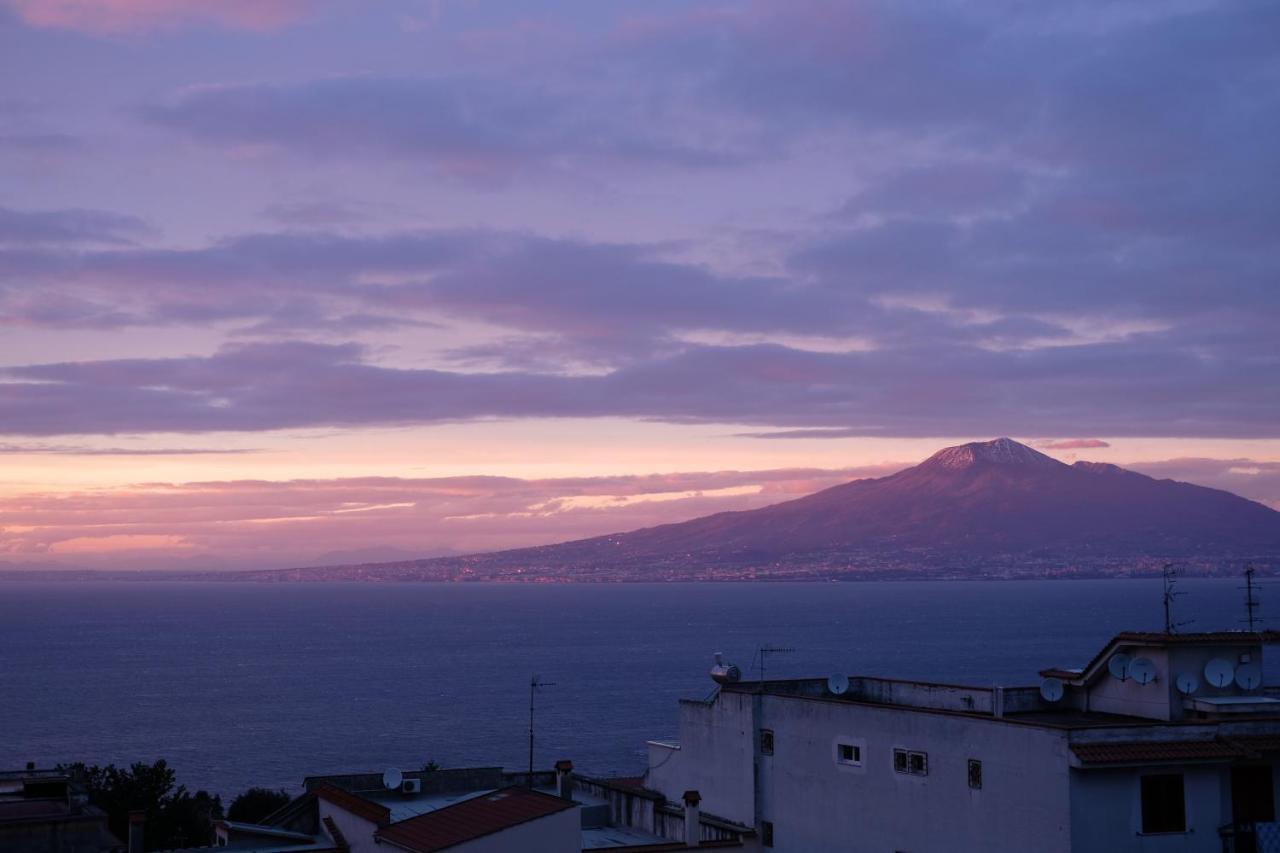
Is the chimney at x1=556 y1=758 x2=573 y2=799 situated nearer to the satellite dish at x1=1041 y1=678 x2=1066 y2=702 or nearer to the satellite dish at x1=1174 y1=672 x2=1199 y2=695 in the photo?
the satellite dish at x1=1041 y1=678 x2=1066 y2=702

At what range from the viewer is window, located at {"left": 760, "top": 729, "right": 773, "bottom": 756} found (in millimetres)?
30719

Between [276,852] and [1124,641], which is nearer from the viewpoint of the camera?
[276,852]

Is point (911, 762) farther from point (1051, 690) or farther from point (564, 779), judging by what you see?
point (564, 779)

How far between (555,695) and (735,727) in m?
103

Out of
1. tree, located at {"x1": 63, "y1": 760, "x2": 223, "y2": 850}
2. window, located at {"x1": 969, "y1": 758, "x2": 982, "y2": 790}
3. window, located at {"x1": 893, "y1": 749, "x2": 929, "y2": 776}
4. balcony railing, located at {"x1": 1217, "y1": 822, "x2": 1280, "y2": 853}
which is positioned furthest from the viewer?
tree, located at {"x1": 63, "y1": 760, "x2": 223, "y2": 850}

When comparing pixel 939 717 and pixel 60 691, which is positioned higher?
pixel 939 717

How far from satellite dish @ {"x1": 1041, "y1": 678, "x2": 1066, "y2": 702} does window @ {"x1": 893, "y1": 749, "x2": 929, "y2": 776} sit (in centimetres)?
342

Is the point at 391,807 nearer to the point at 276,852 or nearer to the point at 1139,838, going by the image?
the point at 276,852

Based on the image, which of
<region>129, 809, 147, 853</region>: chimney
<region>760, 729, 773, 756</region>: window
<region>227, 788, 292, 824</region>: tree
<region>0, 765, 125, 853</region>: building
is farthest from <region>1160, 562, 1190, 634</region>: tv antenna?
<region>227, 788, 292, 824</region>: tree

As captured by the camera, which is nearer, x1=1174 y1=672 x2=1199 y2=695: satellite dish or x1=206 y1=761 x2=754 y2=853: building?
x1=206 y1=761 x2=754 y2=853: building

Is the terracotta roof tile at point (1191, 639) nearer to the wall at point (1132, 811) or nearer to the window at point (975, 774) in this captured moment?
the wall at point (1132, 811)

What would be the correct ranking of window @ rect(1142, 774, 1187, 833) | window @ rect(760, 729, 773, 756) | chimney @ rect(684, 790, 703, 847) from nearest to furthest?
window @ rect(1142, 774, 1187, 833) < chimney @ rect(684, 790, 703, 847) < window @ rect(760, 729, 773, 756)

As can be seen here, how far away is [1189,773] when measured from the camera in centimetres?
2394

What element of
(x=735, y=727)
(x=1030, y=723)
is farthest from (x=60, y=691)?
(x=1030, y=723)
